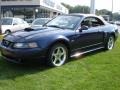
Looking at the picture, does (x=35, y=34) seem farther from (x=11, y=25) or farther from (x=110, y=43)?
(x=11, y=25)

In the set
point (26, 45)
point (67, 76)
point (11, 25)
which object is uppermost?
point (11, 25)

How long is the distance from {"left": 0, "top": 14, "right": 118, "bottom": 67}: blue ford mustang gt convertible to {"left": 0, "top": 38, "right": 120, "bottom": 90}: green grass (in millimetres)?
306

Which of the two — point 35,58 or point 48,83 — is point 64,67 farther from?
point 48,83

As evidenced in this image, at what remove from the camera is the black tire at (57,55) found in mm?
7045

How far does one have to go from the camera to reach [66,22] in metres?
8.27

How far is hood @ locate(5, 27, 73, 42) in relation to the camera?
6873mm

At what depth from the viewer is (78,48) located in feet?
26.0

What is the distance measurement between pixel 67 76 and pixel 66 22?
231 centimetres

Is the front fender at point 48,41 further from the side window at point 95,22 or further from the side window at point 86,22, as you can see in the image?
the side window at point 95,22

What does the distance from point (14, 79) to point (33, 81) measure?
45 cm

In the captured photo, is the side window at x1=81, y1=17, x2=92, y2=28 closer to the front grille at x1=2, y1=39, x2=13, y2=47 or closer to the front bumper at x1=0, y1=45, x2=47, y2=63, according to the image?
the front bumper at x1=0, y1=45, x2=47, y2=63

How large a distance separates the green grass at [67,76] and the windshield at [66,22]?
100 cm

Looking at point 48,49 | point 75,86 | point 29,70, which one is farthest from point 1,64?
point 75,86

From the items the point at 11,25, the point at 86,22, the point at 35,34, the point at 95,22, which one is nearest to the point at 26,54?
the point at 35,34
